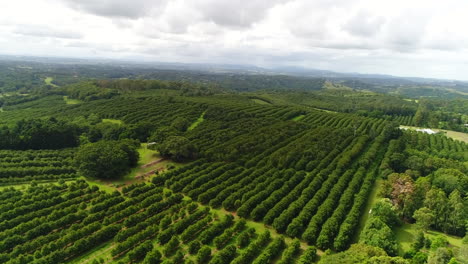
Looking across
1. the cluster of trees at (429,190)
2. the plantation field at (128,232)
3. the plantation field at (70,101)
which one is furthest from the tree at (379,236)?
the plantation field at (70,101)

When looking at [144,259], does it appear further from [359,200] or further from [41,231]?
[359,200]

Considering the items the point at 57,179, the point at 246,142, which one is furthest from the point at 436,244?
Result: the point at 57,179

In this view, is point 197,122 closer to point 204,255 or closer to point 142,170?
point 142,170

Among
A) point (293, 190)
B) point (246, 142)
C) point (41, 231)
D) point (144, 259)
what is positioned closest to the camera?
point (144, 259)

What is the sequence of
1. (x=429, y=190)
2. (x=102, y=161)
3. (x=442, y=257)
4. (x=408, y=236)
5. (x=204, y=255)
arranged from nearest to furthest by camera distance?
Result: (x=442, y=257), (x=204, y=255), (x=408, y=236), (x=429, y=190), (x=102, y=161)

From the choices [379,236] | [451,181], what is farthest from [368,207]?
[451,181]

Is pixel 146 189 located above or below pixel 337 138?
below
